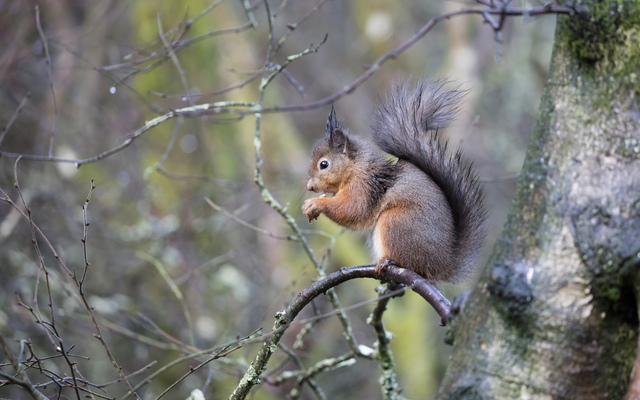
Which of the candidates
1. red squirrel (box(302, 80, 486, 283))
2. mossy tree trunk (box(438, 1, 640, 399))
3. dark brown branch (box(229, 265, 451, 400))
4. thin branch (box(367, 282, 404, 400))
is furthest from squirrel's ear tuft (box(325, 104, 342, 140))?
mossy tree trunk (box(438, 1, 640, 399))

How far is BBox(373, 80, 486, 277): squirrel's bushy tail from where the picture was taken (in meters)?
2.27

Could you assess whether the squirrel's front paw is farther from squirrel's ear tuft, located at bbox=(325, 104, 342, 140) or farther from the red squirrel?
squirrel's ear tuft, located at bbox=(325, 104, 342, 140)

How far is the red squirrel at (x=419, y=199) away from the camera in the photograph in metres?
2.27

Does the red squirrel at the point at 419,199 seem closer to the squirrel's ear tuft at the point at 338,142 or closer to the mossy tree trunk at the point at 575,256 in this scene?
the squirrel's ear tuft at the point at 338,142

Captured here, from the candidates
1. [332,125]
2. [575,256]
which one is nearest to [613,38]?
[575,256]

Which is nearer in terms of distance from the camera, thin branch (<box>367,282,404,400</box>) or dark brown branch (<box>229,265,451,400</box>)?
dark brown branch (<box>229,265,451,400</box>)

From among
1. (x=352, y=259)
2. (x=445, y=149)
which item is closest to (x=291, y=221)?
(x=445, y=149)

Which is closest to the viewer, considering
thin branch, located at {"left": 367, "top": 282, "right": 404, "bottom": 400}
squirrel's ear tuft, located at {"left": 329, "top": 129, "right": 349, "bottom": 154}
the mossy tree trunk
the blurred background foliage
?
the mossy tree trunk

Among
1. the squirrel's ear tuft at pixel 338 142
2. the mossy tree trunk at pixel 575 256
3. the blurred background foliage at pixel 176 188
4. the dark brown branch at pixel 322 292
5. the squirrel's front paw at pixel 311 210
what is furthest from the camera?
the blurred background foliage at pixel 176 188

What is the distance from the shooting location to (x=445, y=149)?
2.31 meters

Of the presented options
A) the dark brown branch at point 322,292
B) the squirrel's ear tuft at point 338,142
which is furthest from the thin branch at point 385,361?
the squirrel's ear tuft at point 338,142

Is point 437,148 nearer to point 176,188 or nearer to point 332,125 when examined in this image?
point 332,125

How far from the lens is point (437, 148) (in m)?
2.34

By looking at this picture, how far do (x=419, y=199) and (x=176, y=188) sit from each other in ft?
11.5
